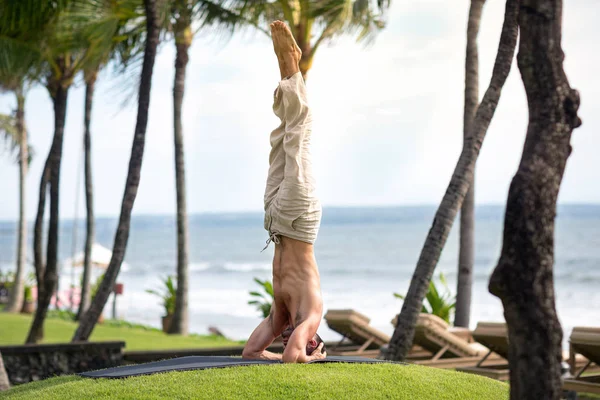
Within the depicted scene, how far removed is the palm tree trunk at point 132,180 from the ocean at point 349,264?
12.2 metres

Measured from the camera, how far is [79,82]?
12.6 metres

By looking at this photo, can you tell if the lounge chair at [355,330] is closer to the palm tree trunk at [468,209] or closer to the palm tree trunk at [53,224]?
the palm tree trunk at [468,209]

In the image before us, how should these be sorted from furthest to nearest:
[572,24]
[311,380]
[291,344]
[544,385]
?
[572,24], [291,344], [311,380], [544,385]

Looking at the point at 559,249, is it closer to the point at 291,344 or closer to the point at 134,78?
the point at 134,78

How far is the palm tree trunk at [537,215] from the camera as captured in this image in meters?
3.64

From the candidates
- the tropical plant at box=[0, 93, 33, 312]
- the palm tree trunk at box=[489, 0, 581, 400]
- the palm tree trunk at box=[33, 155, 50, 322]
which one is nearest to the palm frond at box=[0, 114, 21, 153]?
the tropical plant at box=[0, 93, 33, 312]

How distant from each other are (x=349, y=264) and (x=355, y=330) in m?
40.6

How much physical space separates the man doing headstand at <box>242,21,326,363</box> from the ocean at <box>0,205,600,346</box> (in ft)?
50.1

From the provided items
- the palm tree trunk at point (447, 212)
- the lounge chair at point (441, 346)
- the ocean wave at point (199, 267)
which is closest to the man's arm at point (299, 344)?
the palm tree trunk at point (447, 212)

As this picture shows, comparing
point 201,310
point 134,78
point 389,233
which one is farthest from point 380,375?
point 389,233

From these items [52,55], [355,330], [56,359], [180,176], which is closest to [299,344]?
[355,330]

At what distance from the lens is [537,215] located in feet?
12.0

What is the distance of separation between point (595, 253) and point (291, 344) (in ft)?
141

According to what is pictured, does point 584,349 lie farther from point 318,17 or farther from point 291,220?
point 318,17
